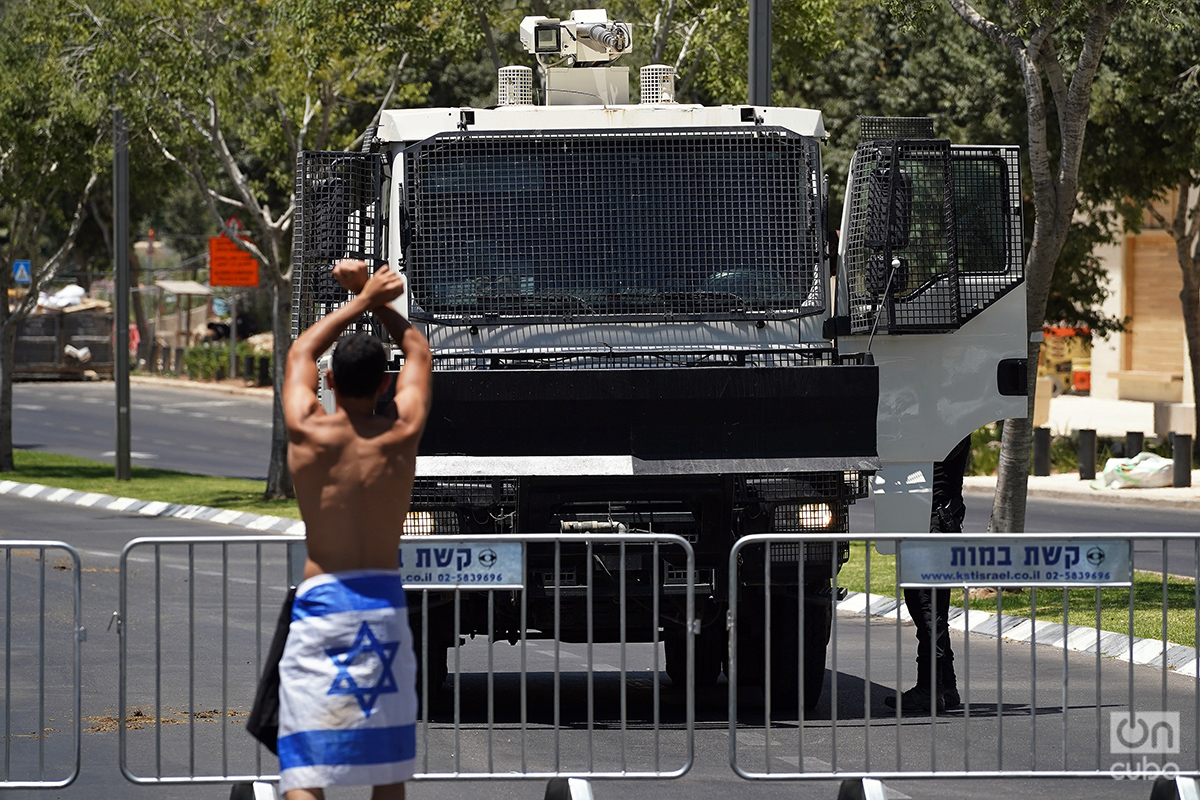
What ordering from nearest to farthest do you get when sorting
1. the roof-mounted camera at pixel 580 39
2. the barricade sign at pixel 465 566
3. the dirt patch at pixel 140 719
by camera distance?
the barricade sign at pixel 465 566, the dirt patch at pixel 140 719, the roof-mounted camera at pixel 580 39

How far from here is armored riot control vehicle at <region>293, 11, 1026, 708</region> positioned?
796 centimetres

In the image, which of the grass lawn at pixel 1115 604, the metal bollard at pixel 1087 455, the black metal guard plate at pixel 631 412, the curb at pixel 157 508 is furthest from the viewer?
the metal bollard at pixel 1087 455

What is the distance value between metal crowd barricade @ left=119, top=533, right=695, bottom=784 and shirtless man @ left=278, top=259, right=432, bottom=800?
148cm

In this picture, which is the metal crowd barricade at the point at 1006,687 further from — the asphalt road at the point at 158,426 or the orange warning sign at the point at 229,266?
A: the orange warning sign at the point at 229,266

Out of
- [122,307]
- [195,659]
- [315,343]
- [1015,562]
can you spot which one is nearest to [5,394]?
[122,307]

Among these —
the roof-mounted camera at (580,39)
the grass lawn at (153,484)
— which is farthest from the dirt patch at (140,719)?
the grass lawn at (153,484)

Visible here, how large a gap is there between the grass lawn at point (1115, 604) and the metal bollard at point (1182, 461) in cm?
878

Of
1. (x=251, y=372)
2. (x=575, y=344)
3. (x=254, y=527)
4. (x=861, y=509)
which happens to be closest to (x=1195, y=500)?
(x=861, y=509)

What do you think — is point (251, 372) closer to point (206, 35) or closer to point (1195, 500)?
point (206, 35)

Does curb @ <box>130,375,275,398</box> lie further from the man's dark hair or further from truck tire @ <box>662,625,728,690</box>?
the man's dark hair

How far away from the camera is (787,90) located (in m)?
30.7

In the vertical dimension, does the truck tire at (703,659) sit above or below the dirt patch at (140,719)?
above

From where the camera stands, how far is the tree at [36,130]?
66.8 feet

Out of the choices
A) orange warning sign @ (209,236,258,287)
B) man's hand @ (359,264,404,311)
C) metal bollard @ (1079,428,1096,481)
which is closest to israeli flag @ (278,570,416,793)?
man's hand @ (359,264,404,311)
